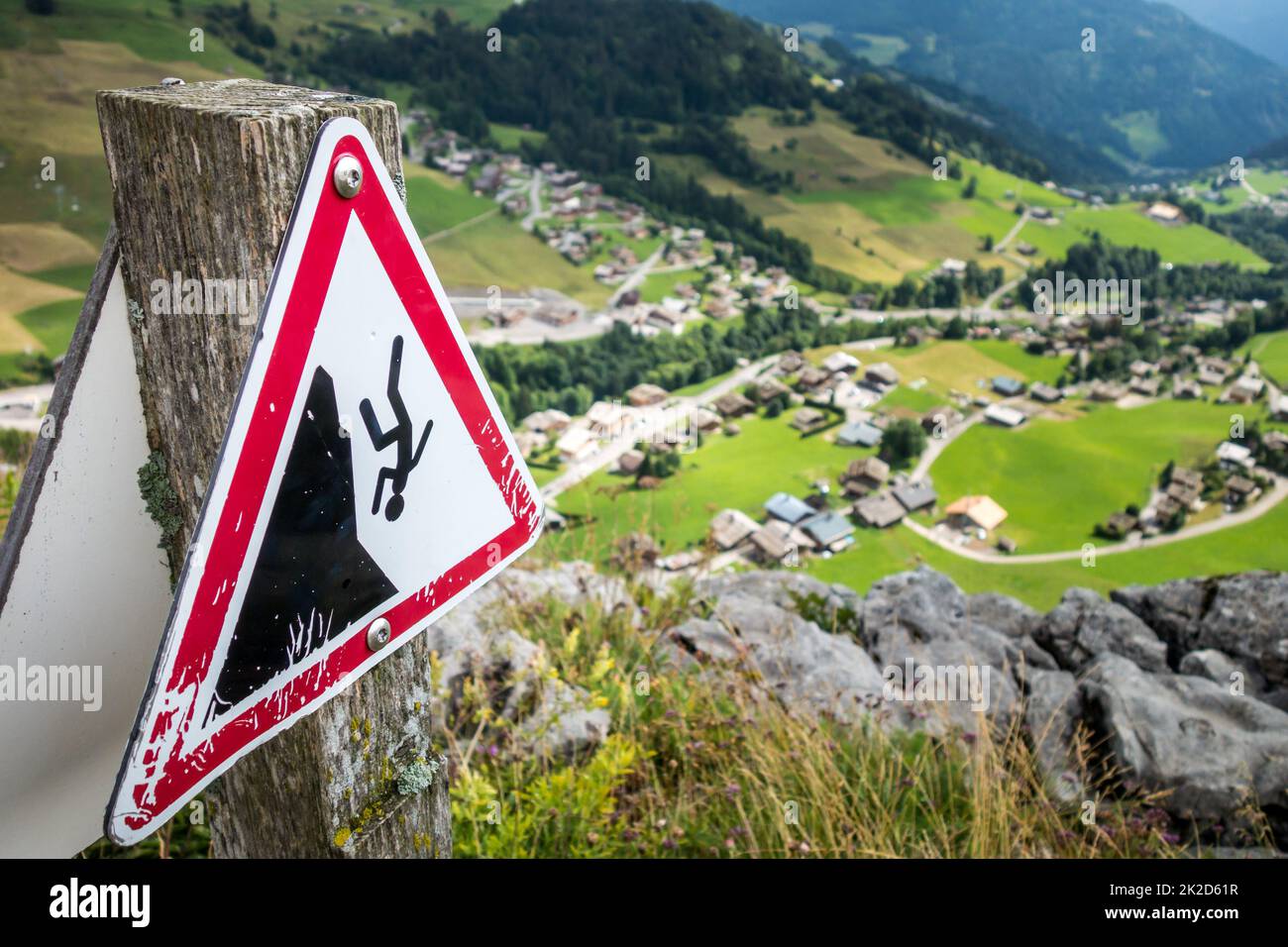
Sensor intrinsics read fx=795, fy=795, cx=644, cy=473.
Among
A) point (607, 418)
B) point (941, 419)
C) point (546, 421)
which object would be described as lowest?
→ point (546, 421)

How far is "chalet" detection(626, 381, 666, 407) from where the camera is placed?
32750 millimetres

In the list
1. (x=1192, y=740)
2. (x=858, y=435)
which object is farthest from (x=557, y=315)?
(x=1192, y=740)

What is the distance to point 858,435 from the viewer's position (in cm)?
3052

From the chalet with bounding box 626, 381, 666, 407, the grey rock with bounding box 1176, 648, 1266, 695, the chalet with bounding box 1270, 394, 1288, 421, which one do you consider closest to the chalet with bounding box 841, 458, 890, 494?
the chalet with bounding box 626, 381, 666, 407

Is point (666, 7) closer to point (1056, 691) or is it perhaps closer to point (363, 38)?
point (363, 38)

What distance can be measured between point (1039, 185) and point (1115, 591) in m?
73.4

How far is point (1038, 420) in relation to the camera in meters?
31.8

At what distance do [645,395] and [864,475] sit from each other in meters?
10.7

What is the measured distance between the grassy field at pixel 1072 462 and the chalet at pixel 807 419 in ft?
15.5

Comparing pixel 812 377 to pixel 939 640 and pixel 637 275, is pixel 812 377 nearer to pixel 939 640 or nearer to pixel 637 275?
pixel 637 275

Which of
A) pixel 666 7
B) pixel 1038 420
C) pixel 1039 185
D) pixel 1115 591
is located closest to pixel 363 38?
pixel 666 7

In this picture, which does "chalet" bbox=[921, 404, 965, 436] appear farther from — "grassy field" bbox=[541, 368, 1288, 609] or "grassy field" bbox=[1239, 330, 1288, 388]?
"grassy field" bbox=[1239, 330, 1288, 388]

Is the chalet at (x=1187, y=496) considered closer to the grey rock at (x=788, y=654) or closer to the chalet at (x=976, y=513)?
the chalet at (x=976, y=513)

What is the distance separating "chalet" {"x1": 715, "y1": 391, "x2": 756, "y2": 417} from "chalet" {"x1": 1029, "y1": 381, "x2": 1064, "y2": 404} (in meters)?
13.0
